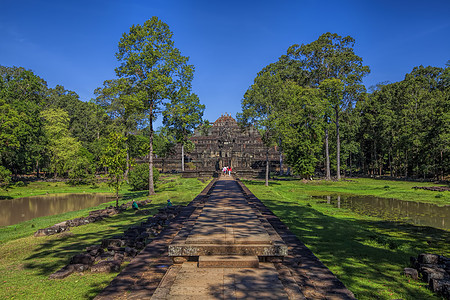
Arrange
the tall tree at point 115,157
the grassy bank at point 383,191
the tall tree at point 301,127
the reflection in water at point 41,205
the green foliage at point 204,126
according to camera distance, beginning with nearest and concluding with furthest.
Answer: the tall tree at point 115,157
the reflection in water at point 41,205
the grassy bank at point 383,191
the tall tree at point 301,127
the green foliage at point 204,126


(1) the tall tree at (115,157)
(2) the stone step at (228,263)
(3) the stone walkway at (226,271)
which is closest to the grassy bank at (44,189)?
(1) the tall tree at (115,157)

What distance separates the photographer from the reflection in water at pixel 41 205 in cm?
1839

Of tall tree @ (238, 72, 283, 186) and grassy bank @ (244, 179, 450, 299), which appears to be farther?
tall tree @ (238, 72, 283, 186)

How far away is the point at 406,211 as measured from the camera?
16016 millimetres

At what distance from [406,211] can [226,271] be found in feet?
51.0

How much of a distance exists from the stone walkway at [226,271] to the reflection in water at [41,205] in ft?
52.1

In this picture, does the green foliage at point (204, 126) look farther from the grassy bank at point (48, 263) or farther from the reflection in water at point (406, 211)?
the grassy bank at point (48, 263)

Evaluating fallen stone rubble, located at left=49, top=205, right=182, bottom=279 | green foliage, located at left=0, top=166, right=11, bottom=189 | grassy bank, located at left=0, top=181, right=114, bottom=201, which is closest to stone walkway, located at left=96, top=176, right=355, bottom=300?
fallen stone rubble, located at left=49, top=205, right=182, bottom=279

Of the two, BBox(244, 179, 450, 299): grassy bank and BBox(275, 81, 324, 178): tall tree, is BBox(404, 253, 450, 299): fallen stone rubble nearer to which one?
BBox(244, 179, 450, 299): grassy bank

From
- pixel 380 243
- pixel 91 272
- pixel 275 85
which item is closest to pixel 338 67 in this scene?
pixel 275 85

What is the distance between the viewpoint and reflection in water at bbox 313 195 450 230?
13.3m

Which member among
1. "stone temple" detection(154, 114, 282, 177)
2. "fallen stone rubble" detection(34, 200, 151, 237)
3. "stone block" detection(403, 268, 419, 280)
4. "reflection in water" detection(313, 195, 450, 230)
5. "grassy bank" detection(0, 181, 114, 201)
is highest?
"stone temple" detection(154, 114, 282, 177)

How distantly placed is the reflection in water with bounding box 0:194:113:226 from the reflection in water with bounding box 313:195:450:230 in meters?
20.8

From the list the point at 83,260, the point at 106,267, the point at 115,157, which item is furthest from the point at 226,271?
the point at 115,157
